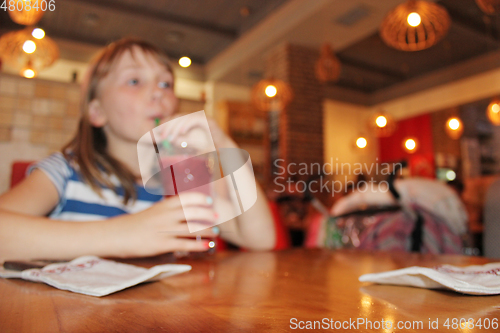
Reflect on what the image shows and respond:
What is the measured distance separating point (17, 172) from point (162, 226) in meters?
0.64

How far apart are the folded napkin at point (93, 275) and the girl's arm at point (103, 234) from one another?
0.05 metres

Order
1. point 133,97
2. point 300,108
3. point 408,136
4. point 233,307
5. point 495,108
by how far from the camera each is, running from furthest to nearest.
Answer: point 408,136 → point 300,108 → point 495,108 → point 133,97 → point 233,307

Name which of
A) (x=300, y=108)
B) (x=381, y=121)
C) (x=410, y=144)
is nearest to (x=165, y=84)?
(x=300, y=108)

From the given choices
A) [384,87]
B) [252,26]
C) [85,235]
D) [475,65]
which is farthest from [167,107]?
[384,87]

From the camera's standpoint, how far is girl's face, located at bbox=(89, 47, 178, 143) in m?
0.66

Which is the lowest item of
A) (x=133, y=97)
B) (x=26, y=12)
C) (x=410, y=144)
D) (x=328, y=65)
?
(x=133, y=97)

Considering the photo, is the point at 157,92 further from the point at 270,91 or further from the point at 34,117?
the point at 270,91

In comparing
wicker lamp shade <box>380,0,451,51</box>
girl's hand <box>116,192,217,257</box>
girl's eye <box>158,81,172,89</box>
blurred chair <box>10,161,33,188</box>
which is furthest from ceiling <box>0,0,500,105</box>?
girl's hand <box>116,192,217,257</box>

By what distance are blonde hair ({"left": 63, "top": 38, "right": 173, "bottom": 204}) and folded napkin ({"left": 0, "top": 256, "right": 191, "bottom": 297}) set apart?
1.13 feet

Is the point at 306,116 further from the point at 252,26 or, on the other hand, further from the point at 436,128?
the point at 436,128

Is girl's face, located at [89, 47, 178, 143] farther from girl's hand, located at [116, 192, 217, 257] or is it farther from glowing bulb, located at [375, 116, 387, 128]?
glowing bulb, located at [375, 116, 387, 128]

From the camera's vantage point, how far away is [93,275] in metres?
0.34

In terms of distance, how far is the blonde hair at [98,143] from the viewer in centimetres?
74

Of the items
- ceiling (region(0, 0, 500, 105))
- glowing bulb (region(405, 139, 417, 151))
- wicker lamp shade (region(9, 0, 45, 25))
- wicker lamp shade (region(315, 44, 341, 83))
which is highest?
ceiling (region(0, 0, 500, 105))
